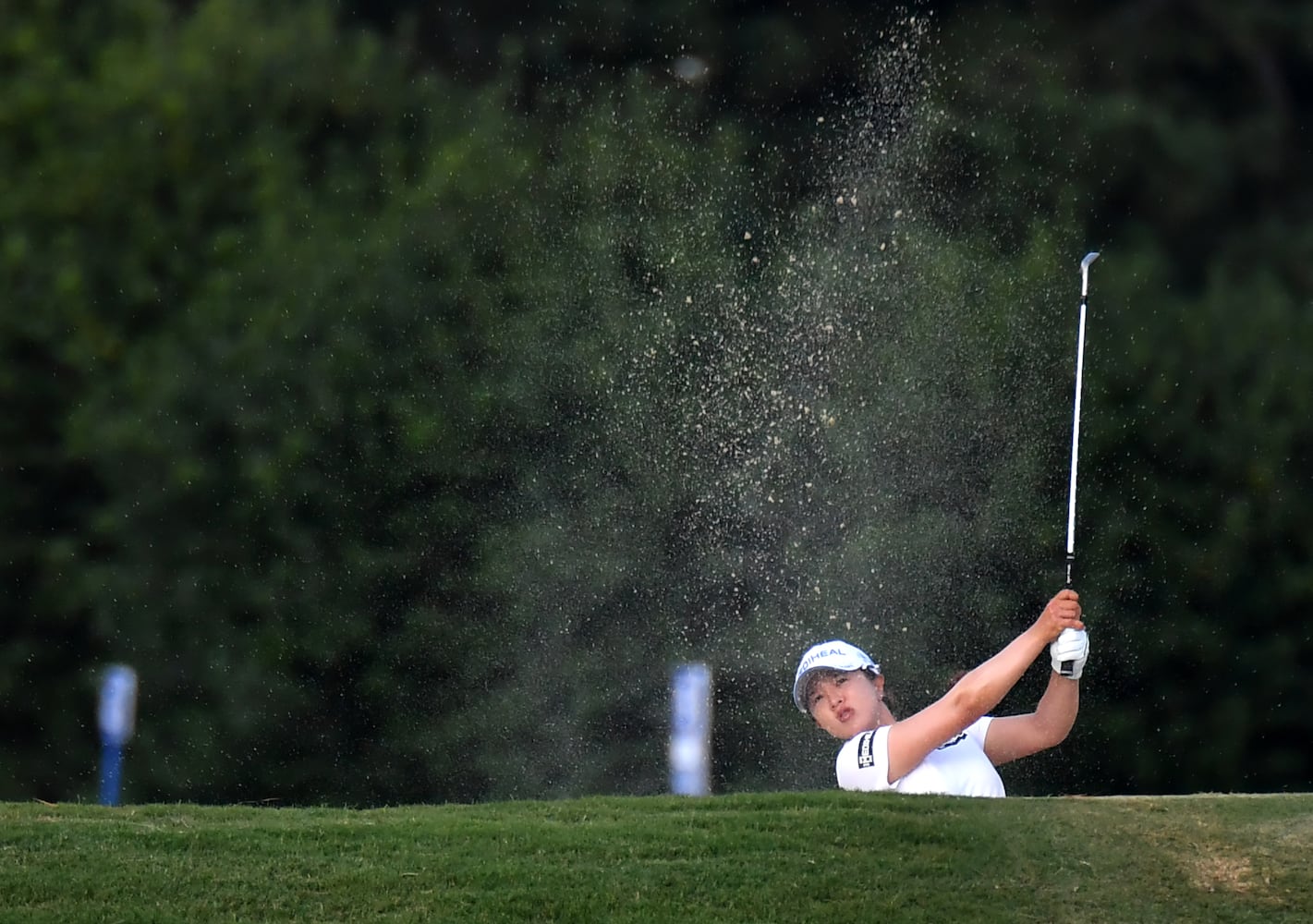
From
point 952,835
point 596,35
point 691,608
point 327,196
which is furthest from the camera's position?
point 596,35

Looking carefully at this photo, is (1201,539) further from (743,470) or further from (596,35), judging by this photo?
(596,35)

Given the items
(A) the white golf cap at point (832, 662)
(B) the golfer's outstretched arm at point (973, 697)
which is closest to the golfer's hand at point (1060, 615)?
(B) the golfer's outstretched arm at point (973, 697)

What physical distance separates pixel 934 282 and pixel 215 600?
3394 mm

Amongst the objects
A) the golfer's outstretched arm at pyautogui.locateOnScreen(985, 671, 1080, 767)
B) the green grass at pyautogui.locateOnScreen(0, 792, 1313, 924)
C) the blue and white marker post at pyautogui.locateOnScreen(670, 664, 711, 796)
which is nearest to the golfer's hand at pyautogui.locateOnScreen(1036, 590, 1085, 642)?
the golfer's outstretched arm at pyautogui.locateOnScreen(985, 671, 1080, 767)

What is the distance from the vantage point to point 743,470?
7816 millimetres

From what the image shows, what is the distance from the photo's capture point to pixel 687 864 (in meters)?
3.70

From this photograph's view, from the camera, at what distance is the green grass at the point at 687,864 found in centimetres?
353

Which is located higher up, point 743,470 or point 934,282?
point 934,282

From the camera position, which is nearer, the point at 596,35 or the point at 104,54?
the point at 104,54

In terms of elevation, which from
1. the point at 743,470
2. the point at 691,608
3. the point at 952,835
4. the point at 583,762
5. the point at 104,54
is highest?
the point at 104,54

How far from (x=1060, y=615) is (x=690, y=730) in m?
2.81

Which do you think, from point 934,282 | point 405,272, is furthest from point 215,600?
point 934,282

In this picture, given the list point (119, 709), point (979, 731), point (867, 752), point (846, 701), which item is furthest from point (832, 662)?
point (119, 709)

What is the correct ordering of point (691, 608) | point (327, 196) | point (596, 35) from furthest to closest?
point (596, 35) < point (327, 196) < point (691, 608)
